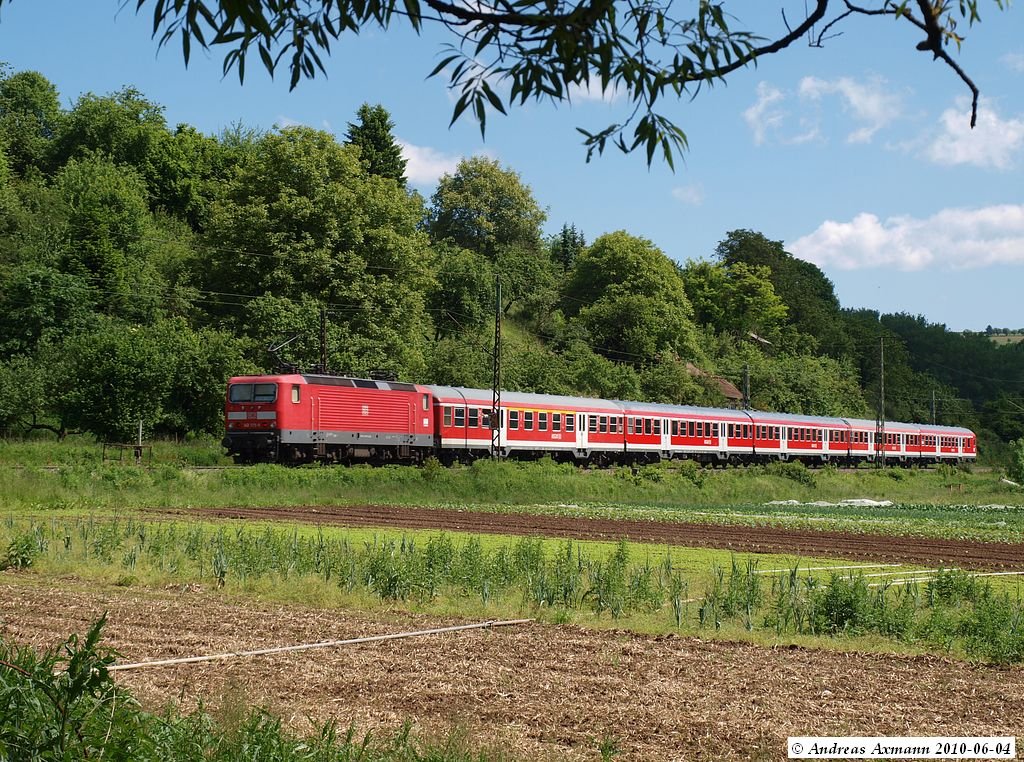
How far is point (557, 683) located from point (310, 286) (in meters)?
Answer: 55.1

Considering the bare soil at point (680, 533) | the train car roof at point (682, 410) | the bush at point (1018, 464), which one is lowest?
the bare soil at point (680, 533)

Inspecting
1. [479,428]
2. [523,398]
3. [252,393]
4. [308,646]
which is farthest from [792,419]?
[308,646]

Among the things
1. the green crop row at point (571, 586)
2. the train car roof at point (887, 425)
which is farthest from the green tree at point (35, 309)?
the train car roof at point (887, 425)

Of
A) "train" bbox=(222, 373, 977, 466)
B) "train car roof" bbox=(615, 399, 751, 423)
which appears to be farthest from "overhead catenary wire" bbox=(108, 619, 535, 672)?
"train car roof" bbox=(615, 399, 751, 423)

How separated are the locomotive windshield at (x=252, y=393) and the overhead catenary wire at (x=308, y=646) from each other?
28.4 m

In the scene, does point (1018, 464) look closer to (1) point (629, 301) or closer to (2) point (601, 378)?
(2) point (601, 378)

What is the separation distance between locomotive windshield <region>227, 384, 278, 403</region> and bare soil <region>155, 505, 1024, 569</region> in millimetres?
7287

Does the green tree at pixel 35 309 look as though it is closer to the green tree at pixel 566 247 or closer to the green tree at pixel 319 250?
the green tree at pixel 319 250

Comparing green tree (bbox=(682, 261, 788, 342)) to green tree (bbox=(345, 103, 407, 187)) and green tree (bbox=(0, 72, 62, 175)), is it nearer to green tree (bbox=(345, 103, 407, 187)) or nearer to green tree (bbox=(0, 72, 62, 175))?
green tree (bbox=(345, 103, 407, 187))

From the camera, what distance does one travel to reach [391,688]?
30.0 feet

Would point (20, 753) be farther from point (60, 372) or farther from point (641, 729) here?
point (60, 372)

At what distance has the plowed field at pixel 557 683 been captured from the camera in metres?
7.98

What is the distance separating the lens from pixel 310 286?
62.8m

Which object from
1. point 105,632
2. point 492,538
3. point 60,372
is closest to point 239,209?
point 60,372
